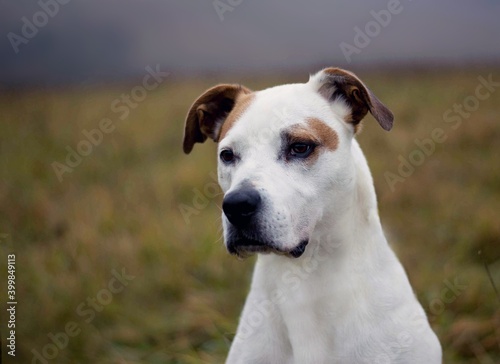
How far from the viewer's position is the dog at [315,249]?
120 inches

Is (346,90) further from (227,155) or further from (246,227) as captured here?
(246,227)

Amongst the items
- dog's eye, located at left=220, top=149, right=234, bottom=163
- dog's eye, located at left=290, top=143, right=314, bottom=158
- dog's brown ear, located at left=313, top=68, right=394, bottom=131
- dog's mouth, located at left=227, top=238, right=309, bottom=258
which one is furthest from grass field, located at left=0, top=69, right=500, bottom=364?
dog's brown ear, located at left=313, top=68, right=394, bottom=131

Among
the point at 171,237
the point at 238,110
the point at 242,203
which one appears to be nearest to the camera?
the point at 242,203

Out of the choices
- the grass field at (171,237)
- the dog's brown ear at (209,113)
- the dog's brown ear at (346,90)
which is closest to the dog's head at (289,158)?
the dog's brown ear at (346,90)

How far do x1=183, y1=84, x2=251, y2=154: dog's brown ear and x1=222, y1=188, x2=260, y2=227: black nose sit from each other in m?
1.05

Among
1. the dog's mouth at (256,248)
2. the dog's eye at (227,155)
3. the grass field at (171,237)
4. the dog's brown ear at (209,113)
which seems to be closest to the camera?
the dog's mouth at (256,248)

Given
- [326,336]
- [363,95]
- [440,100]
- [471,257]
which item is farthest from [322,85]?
[440,100]

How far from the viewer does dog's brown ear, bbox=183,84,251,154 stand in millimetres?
3770

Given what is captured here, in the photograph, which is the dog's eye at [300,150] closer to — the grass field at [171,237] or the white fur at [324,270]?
the white fur at [324,270]

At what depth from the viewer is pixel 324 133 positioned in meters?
3.20

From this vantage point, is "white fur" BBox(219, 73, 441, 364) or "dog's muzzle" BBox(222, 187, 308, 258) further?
"white fur" BBox(219, 73, 441, 364)

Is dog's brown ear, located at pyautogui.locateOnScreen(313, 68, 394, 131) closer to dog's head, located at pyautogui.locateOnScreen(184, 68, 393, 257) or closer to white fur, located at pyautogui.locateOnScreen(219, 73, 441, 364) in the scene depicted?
dog's head, located at pyautogui.locateOnScreen(184, 68, 393, 257)

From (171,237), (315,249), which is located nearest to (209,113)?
(315,249)

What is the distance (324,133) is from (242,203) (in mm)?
630
